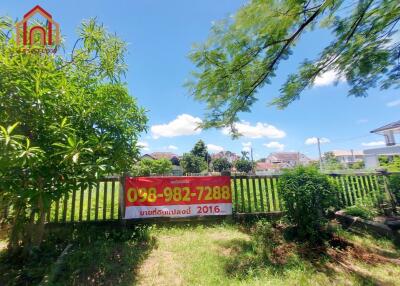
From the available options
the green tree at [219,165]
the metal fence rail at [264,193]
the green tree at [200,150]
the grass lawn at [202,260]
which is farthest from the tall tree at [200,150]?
the grass lawn at [202,260]

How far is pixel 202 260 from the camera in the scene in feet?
10.9

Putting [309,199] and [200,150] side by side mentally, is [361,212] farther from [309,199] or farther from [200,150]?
[200,150]

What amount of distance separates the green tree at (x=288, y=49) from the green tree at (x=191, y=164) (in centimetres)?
4009

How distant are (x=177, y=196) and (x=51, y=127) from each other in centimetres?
316

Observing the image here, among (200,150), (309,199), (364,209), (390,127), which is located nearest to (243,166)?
(200,150)

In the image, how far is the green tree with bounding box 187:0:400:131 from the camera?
327 cm

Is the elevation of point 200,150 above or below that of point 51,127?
above

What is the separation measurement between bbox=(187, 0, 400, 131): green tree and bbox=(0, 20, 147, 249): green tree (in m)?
1.85

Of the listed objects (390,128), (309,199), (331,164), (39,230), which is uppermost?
(390,128)

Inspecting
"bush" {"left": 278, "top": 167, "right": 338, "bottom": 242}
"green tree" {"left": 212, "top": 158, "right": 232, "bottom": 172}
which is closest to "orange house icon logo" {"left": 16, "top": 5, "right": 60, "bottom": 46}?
"bush" {"left": 278, "top": 167, "right": 338, "bottom": 242}

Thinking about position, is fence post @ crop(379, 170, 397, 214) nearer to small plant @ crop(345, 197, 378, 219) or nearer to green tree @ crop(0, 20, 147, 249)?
small plant @ crop(345, 197, 378, 219)

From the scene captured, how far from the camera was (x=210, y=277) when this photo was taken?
2875mm

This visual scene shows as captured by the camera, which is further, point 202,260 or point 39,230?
point 202,260

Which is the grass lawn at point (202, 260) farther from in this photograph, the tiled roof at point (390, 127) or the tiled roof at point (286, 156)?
the tiled roof at point (286, 156)
